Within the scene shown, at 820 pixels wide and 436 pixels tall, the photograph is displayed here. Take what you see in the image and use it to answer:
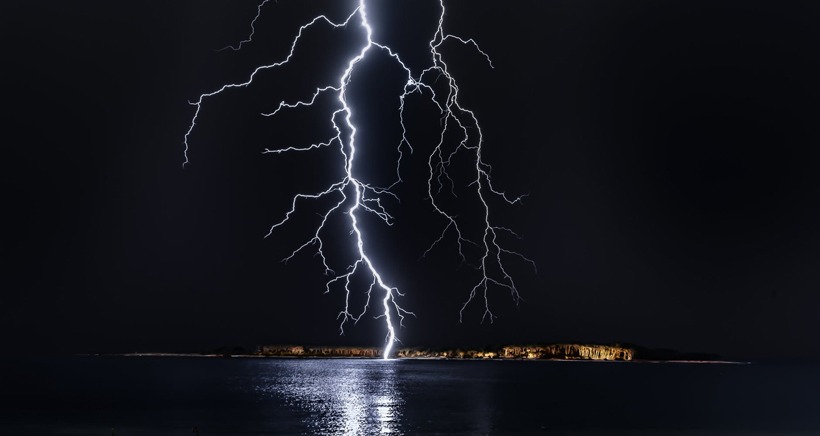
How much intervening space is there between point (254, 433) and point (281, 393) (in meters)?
19.0

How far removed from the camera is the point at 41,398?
39.4 meters

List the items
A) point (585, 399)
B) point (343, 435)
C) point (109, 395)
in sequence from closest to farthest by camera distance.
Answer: point (343, 435), point (585, 399), point (109, 395)

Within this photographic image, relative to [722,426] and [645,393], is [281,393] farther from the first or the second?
[722,426]

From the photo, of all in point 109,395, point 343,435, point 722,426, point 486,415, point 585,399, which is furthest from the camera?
point 109,395

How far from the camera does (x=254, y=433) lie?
24438mm

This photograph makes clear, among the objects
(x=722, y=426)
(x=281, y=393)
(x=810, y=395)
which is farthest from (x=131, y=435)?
(x=810, y=395)

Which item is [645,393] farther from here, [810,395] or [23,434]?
[23,434]

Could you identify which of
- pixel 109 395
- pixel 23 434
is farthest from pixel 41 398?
pixel 23 434

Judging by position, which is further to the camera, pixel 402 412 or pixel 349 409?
pixel 349 409

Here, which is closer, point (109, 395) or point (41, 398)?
point (41, 398)

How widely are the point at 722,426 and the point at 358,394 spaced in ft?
63.4

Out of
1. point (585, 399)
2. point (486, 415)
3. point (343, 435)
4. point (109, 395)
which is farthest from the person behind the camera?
point (109, 395)

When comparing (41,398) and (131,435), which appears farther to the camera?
(41,398)

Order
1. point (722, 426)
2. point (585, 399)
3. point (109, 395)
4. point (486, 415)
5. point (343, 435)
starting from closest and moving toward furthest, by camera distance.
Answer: point (343, 435) → point (722, 426) → point (486, 415) → point (585, 399) → point (109, 395)
